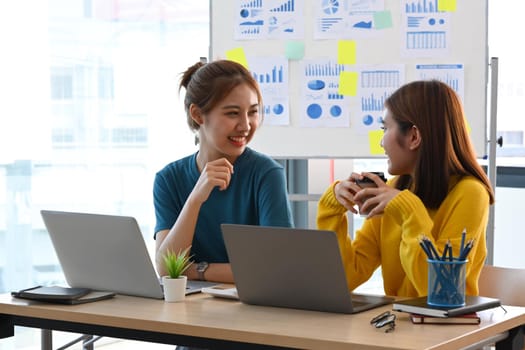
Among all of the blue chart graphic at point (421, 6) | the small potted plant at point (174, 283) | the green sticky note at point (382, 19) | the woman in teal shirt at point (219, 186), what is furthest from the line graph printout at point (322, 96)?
the small potted plant at point (174, 283)

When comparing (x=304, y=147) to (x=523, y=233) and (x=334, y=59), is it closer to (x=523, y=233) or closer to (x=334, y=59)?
(x=334, y=59)

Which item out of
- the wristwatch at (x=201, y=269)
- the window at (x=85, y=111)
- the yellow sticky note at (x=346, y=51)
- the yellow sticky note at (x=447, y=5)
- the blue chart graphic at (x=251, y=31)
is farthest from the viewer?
the window at (x=85, y=111)

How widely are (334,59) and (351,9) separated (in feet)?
0.68

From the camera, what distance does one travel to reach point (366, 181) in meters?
2.46

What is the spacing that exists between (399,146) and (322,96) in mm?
1255

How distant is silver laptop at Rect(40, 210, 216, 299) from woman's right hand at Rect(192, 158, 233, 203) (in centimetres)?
30

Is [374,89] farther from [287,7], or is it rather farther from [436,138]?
[436,138]

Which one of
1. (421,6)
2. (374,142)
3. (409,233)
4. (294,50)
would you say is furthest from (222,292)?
(421,6)

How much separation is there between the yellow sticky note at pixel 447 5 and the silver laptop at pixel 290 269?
176 centimetres

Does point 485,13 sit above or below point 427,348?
above

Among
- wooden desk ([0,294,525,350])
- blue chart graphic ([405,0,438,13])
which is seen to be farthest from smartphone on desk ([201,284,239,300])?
blue chart graphic ([405,0,438,13])

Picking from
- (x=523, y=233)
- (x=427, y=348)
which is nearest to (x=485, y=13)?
(x=523, y=233)

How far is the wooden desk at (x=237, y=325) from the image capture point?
1.82 metres

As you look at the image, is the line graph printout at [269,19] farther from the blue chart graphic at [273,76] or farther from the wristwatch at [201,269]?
the wristwatch at [201,269]
